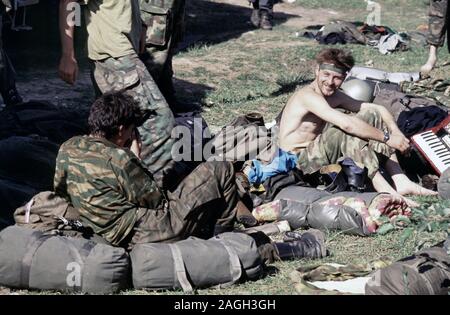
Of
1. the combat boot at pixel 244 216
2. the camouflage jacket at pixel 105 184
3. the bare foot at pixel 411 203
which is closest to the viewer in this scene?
the camouflage jacket at pixel 105 184

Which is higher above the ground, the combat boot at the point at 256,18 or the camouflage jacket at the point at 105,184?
the camouflage jacket at the point at 105,184

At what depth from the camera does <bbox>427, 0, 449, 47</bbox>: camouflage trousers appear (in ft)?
38.5

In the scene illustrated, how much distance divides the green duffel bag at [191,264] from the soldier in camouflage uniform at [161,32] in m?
3.96

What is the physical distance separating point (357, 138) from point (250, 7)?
34.3 ft

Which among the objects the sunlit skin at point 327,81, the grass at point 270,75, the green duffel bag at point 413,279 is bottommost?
the grass at point 270,75

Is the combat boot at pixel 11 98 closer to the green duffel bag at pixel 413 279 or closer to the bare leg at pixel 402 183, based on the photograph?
the bare leg at pixel 402 183

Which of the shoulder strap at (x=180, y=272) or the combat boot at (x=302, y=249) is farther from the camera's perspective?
the combat boot at (x=302, y=249)

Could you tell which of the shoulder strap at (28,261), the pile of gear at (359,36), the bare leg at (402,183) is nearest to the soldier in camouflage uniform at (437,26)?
the pile of gear at (359,36)

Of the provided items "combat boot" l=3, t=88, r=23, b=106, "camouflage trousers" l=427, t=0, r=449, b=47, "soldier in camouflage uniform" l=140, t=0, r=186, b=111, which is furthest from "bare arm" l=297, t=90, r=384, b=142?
"camouflage trousers" l=427, t=0, r=449, b=47

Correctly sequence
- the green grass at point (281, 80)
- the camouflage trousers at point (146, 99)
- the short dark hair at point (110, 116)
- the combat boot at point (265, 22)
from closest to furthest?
1. the short dark hair at point (110, 116)
2. the green grass at point (281, 80)
3. the camouflage trousers at point (146, 99)
4. the combat boot at point (265, 22)

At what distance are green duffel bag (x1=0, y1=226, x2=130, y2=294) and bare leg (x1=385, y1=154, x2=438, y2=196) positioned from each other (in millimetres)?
2986

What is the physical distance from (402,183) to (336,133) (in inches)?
27.6

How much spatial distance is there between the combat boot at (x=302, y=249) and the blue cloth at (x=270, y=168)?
1.08m

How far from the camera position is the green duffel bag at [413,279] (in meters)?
4.73
